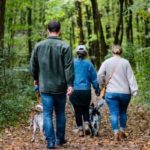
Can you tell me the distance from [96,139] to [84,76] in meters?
1.55

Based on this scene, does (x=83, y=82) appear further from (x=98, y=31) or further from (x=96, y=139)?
(x=98, y=31)

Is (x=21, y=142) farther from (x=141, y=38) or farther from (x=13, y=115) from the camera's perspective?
(x=141, y=38)

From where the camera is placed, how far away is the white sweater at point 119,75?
1026 cm

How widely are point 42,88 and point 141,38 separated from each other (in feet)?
107

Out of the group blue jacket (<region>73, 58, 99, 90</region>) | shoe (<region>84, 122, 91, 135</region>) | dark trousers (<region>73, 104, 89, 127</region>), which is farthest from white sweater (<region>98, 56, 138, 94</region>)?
shoe (<region>84, 122, 91, 135</region>)

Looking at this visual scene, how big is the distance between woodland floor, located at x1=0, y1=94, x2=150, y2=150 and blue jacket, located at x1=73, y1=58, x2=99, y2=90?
1.22 m

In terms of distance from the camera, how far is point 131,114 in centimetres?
1530

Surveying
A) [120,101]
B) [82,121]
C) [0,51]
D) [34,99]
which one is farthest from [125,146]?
[34,99]

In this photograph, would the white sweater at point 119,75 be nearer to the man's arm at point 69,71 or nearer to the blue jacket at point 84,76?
the blue jacket at point 84,76

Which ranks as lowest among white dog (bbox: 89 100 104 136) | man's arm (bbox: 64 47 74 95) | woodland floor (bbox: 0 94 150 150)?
woodland floor (bbox: 0 94 150 150)

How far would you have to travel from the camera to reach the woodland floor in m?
9.05

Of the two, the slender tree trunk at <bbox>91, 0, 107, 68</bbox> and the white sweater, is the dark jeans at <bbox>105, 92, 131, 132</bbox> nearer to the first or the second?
the white sweater

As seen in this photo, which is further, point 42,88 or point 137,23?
point 137,23

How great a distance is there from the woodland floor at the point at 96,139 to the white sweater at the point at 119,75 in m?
1.16
